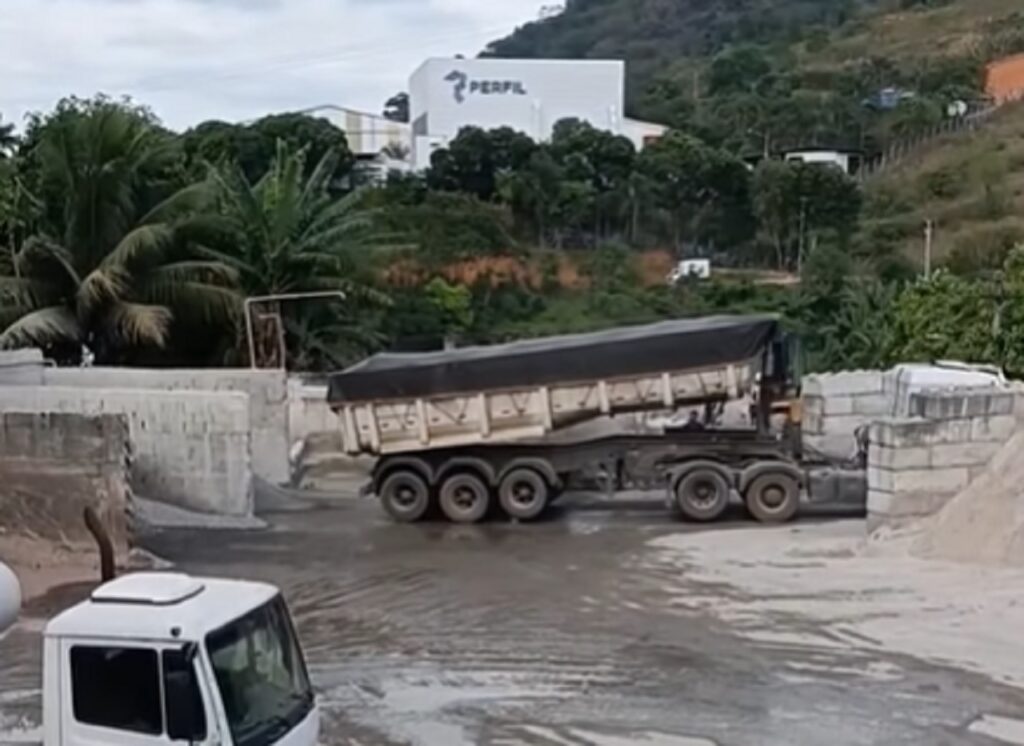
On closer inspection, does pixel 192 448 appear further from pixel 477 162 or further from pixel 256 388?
pixel 477 162

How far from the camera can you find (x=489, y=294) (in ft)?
170

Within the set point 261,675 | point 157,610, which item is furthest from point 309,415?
point 157,610

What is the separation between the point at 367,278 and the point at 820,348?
12.1 meters

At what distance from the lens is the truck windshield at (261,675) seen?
7.23 metres

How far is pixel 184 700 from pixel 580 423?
1516 cm

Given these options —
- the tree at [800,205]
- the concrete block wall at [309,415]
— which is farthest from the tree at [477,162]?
the concrete block wall at [309,415]

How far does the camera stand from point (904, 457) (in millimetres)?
18656

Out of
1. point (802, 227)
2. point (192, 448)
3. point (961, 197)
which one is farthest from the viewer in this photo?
point (961, 197)

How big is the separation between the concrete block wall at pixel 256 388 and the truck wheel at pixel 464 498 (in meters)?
4.10

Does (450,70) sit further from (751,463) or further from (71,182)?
(751,463)

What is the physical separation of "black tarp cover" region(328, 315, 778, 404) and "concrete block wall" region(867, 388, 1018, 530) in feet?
9.84

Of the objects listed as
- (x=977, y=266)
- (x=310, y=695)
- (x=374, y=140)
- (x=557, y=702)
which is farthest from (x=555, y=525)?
(x=374, y=140)

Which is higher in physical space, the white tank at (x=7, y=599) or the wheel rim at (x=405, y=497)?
the white tank at (x=7, y=599)

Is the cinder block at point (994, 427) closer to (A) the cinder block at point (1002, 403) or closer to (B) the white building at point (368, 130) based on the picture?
(A) the cinder block at point (1002, 403)
